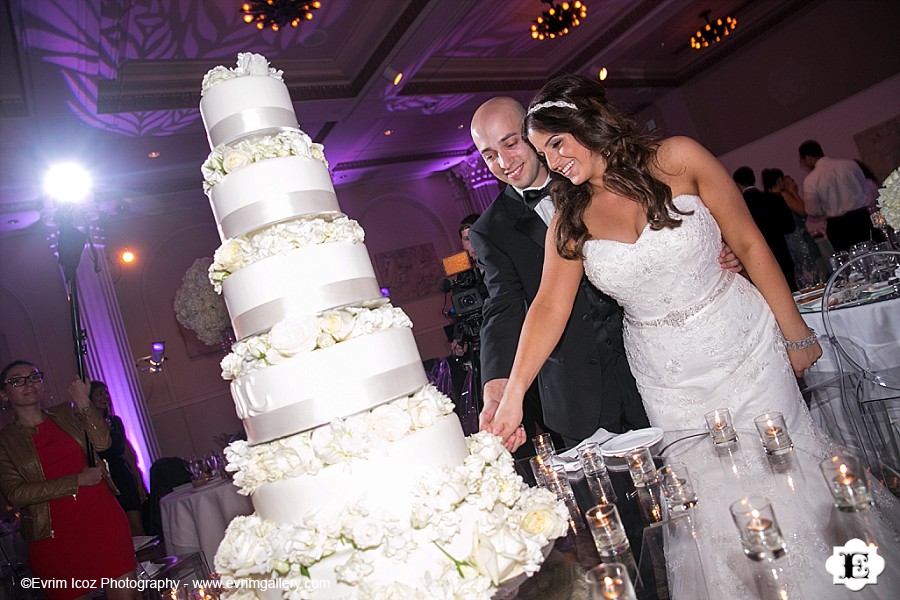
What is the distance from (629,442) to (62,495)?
3980 millimetres

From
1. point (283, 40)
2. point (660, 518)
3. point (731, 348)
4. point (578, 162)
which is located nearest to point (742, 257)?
point (731, 348)

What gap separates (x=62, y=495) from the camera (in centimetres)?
442

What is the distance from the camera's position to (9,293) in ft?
31.0

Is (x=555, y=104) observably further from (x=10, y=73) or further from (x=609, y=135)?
(x=10, y=73)

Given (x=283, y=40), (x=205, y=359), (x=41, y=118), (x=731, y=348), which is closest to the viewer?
(x=731, y=348)

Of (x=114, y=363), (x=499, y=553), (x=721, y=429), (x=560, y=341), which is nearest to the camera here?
(x=499, y=553)

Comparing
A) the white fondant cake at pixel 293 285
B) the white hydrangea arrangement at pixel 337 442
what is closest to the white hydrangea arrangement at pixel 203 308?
the white fondant cake at pixel 293 285

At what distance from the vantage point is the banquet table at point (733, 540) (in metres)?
1.27

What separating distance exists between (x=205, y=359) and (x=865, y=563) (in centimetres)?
1063

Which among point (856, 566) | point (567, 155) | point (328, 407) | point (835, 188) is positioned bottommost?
point (856, 566)

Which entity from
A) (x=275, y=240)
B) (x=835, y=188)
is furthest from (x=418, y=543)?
(x=835, y=188)

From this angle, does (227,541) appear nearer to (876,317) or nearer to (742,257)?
(742,257)

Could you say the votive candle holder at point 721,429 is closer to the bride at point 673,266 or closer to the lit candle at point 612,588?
the bride at point 673,266

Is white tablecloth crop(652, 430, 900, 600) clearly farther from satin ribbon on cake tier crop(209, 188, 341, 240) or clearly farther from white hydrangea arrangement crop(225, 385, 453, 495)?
satin ribbon on cake tier crop(209, 188, 341, 240)
